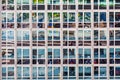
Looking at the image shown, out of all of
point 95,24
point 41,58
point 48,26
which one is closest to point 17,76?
point 41,58

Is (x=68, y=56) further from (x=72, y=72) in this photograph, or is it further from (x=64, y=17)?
(x=64, y=17)

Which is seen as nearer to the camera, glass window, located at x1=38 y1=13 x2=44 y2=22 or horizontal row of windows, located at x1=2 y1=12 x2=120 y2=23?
horizontal row of windows, located at x1=2 y1=12 x2=120 y2=23

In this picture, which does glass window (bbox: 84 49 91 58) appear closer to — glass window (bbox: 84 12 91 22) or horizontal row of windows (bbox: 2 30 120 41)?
horizontal row of windows (bbox: 2 30 120 41)

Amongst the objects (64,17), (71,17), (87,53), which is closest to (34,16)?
(64,17)

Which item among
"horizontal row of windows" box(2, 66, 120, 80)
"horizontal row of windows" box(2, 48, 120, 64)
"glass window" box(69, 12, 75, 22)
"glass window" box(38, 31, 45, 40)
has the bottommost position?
"horizontal row of windows" box(2, 66, 120, 80)

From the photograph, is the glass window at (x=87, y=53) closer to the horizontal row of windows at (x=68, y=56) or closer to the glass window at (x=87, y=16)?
the horizontal row of windows at (x=68, y=56)

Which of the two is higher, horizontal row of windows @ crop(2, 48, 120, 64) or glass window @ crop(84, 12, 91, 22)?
glass window @ crop(84, 12, 91, 22)

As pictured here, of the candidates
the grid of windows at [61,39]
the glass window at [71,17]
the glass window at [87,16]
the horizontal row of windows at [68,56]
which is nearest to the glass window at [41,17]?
the grid of windows at [61,39]

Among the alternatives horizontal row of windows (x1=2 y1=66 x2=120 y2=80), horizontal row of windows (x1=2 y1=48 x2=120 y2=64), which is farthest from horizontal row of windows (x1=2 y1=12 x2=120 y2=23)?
horizontal row of windows (x1=2 y1=66 x2=120 y2=80)

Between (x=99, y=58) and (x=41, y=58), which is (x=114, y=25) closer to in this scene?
(x=99, y=58)
